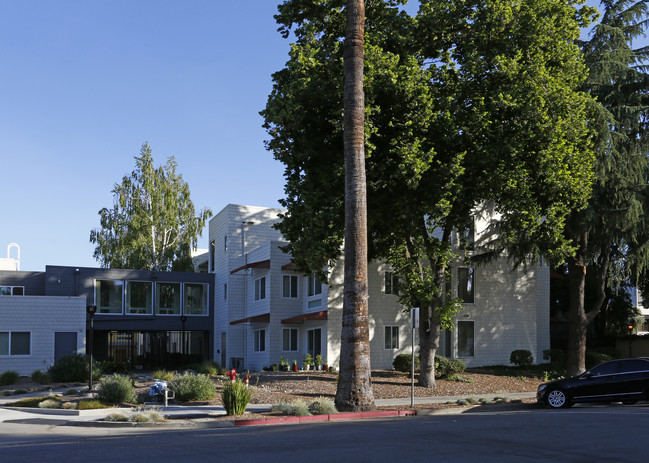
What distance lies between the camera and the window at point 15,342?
38.8m

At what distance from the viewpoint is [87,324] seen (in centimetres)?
4316

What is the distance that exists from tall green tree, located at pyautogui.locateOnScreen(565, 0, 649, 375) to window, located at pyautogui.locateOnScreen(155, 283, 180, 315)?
26.6 m

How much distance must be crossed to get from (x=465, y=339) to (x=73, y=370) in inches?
773

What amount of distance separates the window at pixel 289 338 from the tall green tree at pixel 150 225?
58.1 ft

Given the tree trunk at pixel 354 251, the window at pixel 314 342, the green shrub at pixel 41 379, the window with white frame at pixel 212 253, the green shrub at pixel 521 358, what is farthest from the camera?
the window with white frame at pixel 212 253

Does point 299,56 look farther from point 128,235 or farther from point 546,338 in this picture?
point 128,235

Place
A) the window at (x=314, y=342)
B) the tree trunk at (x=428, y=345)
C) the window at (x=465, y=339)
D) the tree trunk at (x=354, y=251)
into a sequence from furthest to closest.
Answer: the window at (x=465, y=339), the window at (x=314, y=342), the tree trunk at (x=428, y=345), the tree trunk at (x=354, y=251)

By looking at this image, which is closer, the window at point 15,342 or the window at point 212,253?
the window at point 15,342

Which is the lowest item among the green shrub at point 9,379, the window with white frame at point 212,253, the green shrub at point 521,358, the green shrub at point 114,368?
the green shrub at point 114,368

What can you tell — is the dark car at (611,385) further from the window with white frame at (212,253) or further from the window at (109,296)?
the window with white frame at (212,253)

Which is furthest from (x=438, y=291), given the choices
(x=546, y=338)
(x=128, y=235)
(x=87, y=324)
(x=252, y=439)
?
(x=128, y=235)

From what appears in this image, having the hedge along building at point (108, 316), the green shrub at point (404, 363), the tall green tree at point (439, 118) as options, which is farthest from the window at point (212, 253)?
the tall green tree at point (439, 118)

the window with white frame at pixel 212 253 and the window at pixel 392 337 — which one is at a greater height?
the window with white frame at pixel 212 253

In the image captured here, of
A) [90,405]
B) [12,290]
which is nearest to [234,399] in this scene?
[90,405]
